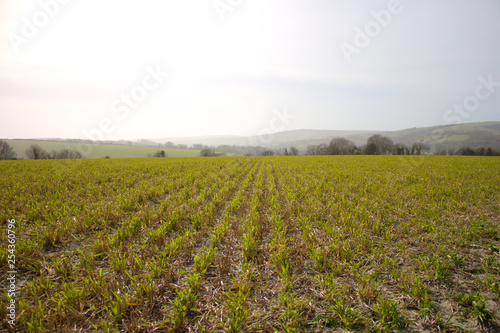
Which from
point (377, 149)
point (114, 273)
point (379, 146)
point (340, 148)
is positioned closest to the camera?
point (114, 273)

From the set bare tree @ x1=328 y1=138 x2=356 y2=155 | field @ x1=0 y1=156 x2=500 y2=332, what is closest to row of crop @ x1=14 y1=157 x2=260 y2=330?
field @ x1=0 y1=156 x2=500 y2=332

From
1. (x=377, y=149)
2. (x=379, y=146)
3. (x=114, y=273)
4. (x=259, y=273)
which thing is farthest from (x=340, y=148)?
(x=114, y=273)

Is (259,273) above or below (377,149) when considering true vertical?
below

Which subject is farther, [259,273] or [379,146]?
[379,146]

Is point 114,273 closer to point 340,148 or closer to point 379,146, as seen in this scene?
point 340,148

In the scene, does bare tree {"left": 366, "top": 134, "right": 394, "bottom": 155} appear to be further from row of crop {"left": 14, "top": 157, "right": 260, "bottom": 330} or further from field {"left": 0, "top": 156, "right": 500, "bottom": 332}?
row of crop {"left": 14, "top": 157, "right": 260, "bottom": 330}

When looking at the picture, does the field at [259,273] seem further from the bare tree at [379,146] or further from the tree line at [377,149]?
the tree line at [377,149]

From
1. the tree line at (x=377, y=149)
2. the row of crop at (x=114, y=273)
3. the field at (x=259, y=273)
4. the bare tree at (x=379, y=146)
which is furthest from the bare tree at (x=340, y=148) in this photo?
the row of crop at (x=114, y=273)

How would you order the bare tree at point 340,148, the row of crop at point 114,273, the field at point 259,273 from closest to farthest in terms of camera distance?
the field at point 259,273 < the row of crop at point 114,273 < the bare tree at point 340,148

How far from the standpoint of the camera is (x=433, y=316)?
2.44 m

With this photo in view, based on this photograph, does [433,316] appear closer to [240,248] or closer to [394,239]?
[394,239]

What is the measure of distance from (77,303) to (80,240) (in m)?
2.57

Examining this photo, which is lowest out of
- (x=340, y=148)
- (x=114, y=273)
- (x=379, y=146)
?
A: (x=114, y=273)

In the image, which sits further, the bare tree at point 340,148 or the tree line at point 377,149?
the bare tree at point 340,148
